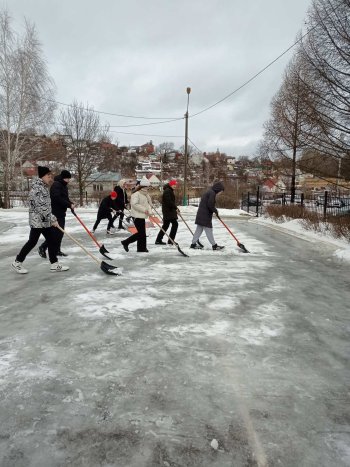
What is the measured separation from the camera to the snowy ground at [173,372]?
77.8 inches

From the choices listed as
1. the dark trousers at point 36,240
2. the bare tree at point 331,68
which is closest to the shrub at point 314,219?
the bare tree at point 331,68

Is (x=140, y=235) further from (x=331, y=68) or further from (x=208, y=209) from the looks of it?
(x=331, y=68)

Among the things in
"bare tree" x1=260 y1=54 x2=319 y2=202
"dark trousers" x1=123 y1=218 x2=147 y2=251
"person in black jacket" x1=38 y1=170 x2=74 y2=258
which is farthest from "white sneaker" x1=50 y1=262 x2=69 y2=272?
"bare tree" x1=260 y1=54 x2=319 y2=202

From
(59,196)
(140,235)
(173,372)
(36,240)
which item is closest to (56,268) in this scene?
(36,240)

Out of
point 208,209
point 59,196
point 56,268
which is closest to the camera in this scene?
point 56,268

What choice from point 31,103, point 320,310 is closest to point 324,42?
point 320,310

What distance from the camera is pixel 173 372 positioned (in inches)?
108

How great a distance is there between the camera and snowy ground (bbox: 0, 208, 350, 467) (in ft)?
6.48

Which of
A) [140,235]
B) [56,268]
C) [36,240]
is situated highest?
[36,240]

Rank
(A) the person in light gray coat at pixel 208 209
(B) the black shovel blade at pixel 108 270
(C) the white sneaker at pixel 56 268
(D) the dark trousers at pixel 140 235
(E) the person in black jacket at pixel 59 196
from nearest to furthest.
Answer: (B) the black shovel blade at pixel 108 270, (C) the white sneaker at pixel 56 268, (E) the person in black jacket at pixel 59 196, (D) the dark trousers at pixel 140 235, (A) the person in light gray coat at pixel 208 209

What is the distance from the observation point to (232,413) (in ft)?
7.44

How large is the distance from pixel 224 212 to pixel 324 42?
12.4m

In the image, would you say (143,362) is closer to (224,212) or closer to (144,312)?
(144,312)

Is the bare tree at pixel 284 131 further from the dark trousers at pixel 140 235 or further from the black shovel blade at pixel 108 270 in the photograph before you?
the black shovel blade at pixel 108 270
